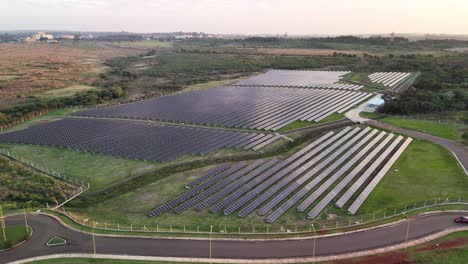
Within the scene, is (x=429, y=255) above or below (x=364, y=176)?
below

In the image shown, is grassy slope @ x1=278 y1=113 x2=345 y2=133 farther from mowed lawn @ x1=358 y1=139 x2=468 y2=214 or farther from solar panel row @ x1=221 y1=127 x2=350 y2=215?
mowed lawn @ x1=358 y1=139 x2=468 y2=214

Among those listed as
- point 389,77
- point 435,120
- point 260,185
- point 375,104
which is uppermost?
point 389,77

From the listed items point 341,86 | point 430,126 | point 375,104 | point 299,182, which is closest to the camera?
point 299,182

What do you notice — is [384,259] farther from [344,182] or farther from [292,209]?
[344,182]

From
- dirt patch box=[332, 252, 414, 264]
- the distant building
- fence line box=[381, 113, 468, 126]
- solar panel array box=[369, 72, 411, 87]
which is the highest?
solar panel array box=[369, 72, 411, 87]

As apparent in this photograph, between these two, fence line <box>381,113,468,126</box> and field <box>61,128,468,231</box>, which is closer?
field <box>61,128,468,231</box>

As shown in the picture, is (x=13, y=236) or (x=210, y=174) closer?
(x=13, y=236)

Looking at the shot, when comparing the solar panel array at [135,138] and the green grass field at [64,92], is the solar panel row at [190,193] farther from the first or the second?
the green grass field at [64,92]

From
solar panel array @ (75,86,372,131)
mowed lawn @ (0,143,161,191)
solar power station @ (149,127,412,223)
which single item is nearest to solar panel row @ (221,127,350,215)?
solar power station @ (149,127,412,223)

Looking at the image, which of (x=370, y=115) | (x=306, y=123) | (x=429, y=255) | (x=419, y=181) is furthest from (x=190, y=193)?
(x=370, y=115)
